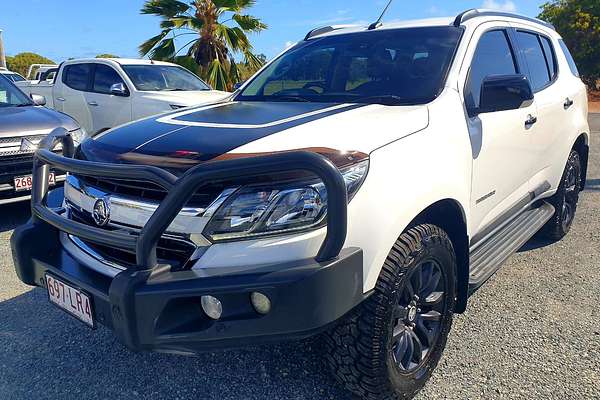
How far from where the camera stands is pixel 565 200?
476 cm

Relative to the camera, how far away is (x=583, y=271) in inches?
156

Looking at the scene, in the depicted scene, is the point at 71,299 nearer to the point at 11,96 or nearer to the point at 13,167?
the point at 13,167

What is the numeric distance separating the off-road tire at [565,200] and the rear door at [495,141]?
0.98m

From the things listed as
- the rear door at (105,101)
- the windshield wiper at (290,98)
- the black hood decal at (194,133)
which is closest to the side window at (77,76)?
the rear door at (105,101)

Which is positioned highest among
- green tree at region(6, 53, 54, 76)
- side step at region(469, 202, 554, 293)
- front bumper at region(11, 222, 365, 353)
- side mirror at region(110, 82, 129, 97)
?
front bumper at region(11, 222, 365, 353)

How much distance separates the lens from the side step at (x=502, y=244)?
2949mm

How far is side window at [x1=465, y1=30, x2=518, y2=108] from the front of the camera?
294 centimetres

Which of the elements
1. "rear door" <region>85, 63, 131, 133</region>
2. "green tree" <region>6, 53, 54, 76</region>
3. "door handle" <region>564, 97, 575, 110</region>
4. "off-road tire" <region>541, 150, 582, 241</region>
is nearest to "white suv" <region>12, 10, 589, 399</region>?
"door handle" <region>564, 97, 575, 110</region>

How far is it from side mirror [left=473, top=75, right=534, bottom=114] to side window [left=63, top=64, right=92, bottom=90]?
7851mm

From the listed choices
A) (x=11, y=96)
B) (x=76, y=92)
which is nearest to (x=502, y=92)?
(x=11, y=96)

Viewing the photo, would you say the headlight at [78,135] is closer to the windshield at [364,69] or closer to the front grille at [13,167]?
the front grille at [13,167]

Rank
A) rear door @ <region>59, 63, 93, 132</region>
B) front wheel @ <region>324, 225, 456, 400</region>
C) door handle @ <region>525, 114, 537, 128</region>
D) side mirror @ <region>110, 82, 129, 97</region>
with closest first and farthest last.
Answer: front wheel @ <region>324, 225, 456, 400</region> < door handle @ <region>525, 114, 537, 128</region> < side mirror @ <region>110, 82, 129, 97</region> < rear door @ <region>59, 63, 93, 132</region>

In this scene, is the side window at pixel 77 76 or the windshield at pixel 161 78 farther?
the side window at pixel 77 76

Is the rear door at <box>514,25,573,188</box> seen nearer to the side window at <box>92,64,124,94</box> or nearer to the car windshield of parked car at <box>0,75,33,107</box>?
the car windshield of parked car at <box>0,75,33,107</box>
